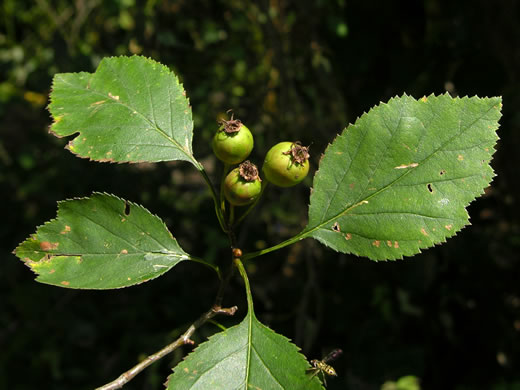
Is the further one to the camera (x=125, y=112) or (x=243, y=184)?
(x=125, y=112)

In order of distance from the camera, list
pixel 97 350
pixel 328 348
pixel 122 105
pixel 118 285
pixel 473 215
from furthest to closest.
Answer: pixel 97 350 < pixel 473 215 < pixel 328 348 < pixel 122 105 < pixel 118 285

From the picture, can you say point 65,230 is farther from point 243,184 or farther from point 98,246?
point 243,184

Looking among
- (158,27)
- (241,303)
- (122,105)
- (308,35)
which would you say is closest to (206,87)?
(158,27)

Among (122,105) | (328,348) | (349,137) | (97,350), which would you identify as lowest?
(97,350)

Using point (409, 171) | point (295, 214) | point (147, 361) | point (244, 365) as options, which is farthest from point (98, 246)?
point (295, 214)

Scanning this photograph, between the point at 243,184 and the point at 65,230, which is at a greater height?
the point at 243,184

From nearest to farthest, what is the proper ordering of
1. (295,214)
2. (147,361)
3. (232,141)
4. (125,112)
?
(147,361) → (232,141) → (125,112) → (295,214)

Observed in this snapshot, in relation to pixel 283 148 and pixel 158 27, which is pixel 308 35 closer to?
pixel 158 27

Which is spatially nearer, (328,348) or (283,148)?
(283,148)
